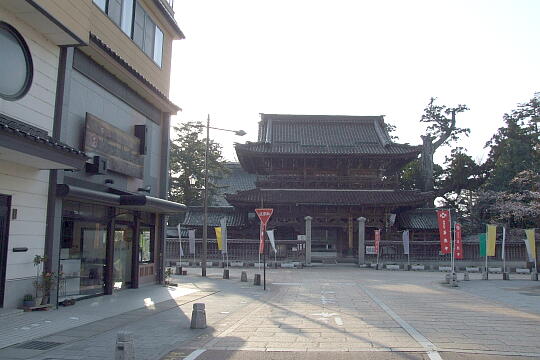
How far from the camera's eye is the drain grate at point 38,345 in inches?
305

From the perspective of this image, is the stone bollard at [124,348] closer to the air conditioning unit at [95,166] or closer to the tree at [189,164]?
the air conditioning unit at [95,166]

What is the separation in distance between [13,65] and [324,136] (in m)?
34.2

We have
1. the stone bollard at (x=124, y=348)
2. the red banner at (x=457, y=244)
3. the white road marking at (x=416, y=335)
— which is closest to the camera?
the stone bollard at (x=124, y=348)

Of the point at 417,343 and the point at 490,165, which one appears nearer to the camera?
the point at 417,343

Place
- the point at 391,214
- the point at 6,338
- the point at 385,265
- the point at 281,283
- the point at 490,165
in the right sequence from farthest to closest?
the point at 490,165 → the point at 391,214 → the point at 385,265 → the point at 281,283 → the point at 6,338

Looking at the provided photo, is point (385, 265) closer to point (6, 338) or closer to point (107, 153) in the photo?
point (107, 153)

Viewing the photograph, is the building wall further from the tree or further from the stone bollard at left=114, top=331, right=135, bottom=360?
the tree

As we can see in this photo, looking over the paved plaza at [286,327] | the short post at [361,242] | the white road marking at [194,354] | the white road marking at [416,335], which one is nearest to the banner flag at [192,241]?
the short post at [361,242]

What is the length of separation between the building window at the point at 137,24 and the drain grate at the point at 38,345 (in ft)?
32.2

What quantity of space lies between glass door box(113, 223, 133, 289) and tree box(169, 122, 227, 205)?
24.2 meters

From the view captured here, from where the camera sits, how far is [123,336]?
6371 millimetres

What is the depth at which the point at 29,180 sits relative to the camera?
35.7ft

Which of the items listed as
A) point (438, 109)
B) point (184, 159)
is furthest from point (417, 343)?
point (438, 109)

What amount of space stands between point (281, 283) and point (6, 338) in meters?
15.6
